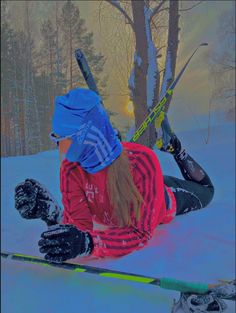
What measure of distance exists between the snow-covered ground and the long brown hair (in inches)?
7.0

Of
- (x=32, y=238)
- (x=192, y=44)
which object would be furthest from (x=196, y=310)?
(x=192, y=44)

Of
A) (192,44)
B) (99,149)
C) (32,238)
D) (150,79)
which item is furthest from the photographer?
(192,44)

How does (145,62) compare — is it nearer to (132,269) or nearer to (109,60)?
(109,60)

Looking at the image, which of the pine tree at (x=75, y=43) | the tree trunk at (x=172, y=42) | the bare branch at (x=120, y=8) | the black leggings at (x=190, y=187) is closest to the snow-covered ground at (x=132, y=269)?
the black leggings at (x=190, y=187)

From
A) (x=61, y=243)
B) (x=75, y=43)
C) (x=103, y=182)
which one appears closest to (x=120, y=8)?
(x=75, y=43)

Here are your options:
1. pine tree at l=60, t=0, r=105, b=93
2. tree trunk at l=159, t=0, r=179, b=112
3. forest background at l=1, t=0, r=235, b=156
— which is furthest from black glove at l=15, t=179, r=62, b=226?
pine tree at l=60, t=0, r=105, b=93

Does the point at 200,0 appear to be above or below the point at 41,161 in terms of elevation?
above

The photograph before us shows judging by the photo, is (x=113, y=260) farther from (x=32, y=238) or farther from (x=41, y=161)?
(x=41, y=161)

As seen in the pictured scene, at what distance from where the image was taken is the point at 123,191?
3.73 ft

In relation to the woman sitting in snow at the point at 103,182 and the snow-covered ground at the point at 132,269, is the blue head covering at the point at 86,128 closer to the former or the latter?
the woman sitting in snow at the point at 103,182

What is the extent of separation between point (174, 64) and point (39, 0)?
286cm

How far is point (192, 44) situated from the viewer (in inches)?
186

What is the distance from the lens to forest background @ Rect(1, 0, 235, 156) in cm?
417

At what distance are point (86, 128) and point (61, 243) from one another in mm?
334
